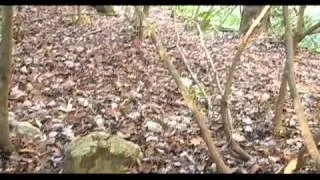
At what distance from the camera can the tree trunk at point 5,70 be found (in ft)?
7.38

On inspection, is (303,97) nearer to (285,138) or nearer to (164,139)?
(285,138)

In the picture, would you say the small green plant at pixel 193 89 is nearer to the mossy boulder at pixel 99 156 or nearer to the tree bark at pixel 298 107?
the mossy boulder at pixel 99 156

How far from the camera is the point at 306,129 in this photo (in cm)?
131

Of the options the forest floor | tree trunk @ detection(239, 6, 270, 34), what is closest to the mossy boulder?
the forest floor

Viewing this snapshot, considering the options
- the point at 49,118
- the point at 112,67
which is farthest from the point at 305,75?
the point at 49,118

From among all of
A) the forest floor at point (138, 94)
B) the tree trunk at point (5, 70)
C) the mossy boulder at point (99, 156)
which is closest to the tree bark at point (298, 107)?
the forest floor at point (138, 94)

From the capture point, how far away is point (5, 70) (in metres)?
2.32

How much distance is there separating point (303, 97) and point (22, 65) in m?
2.13

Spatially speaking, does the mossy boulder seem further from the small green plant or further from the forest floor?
the small green plant

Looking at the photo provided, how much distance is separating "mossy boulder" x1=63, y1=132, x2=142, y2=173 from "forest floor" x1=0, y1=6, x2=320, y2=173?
8 centimetres

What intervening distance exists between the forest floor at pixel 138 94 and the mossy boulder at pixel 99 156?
78mm

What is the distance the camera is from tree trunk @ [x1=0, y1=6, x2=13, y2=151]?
2.25m

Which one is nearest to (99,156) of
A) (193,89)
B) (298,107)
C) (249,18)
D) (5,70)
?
(5,70)
